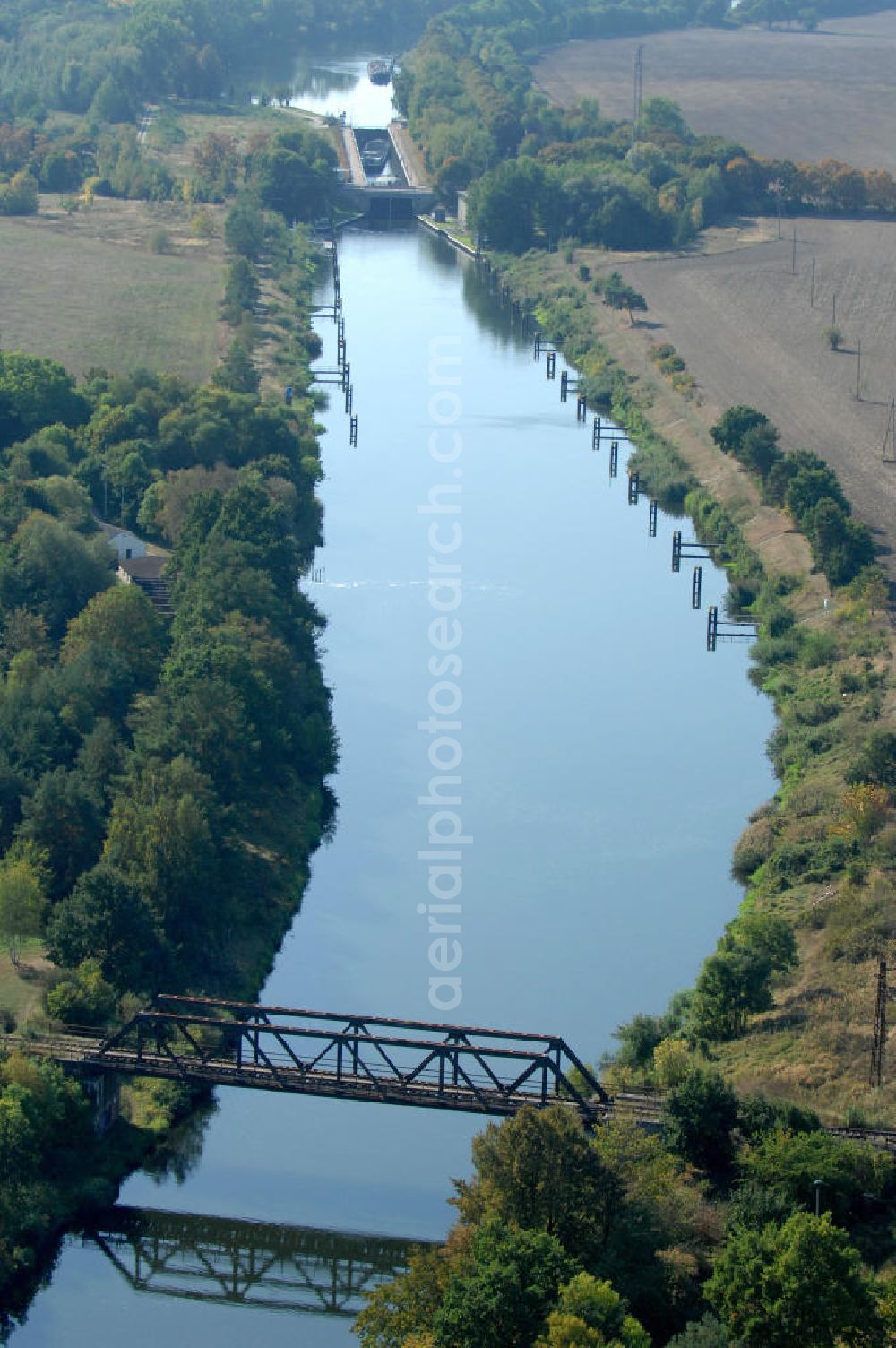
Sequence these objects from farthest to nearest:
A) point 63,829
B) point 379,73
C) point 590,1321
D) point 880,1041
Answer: point 379,73, point 63,829, point 880,1041, point 590,1321

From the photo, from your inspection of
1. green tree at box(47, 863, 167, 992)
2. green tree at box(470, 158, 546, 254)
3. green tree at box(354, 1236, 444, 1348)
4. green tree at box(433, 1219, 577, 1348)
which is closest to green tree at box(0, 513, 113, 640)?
green tree at box(47, 863, 167, 992)

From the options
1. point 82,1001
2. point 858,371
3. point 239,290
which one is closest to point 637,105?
point 239,290

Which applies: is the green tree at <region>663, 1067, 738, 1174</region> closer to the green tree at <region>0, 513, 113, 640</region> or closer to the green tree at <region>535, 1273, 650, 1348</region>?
the green tree at <region>535, 1273, 650, 1348</region>

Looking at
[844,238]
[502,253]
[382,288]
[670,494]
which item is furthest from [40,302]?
[844,238]

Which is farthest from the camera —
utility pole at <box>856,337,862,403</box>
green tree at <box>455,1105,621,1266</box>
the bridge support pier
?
utility pole at <box>856,337,862,403</box>

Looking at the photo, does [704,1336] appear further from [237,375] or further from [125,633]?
[237,375]

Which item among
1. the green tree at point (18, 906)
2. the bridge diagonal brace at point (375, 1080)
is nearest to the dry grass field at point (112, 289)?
the green tree at point (18, 906)

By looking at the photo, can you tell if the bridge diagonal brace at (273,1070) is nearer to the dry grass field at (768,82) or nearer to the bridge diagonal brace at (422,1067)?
the bridge diagonal brace at (422,1067)
